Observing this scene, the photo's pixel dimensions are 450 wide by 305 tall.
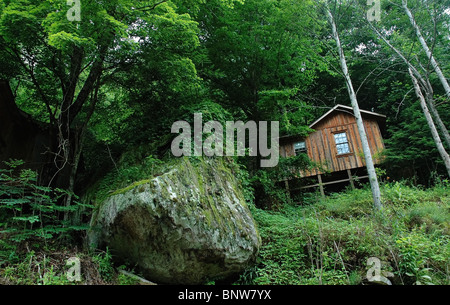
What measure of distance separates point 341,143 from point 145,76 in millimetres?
12201

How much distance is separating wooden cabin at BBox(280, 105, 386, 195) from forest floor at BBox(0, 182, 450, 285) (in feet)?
23.3

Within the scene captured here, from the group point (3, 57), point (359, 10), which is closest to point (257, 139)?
point (359, 10)

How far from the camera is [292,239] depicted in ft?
19.4

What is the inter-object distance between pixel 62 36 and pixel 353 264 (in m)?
6.80

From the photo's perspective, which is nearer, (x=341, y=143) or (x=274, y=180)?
(x=274, y=180)

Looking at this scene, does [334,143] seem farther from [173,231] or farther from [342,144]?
[173,231]

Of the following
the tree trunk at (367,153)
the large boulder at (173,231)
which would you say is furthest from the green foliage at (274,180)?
the large boulder at (173,231)

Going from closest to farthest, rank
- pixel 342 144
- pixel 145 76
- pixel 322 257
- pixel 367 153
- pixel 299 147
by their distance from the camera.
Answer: pixel 322 257
pixel 145 76
pixel 367 153
pixel 342 144
pixel 299 147

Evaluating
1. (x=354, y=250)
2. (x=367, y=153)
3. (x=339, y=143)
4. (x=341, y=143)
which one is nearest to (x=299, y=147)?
(x=339, y=143)

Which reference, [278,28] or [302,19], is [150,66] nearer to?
[278,28]

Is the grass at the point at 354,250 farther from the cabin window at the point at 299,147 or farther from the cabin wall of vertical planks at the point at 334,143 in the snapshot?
the cabin window at the point at 299,147

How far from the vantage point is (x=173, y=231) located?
4.17 m

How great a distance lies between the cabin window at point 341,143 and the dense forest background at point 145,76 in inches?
84.1

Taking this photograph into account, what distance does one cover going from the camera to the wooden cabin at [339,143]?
14.0 metres
